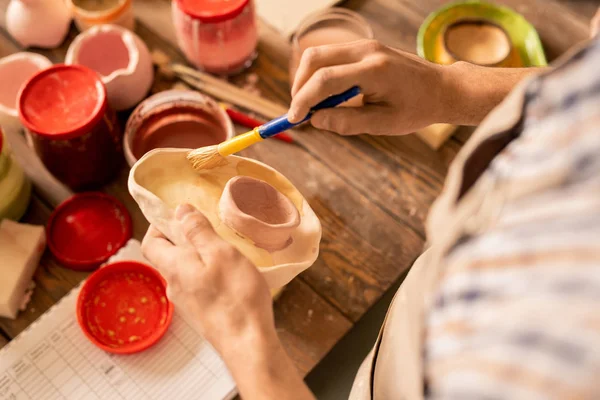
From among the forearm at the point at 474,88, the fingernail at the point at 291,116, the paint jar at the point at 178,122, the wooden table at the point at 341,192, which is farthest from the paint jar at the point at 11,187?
the forearm at the point at 474,88

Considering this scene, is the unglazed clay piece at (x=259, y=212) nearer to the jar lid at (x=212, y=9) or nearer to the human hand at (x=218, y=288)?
the human hand at (x=218, y=288)

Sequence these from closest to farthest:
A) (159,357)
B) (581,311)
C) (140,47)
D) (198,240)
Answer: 1. (581,311)
2. (198,240)
3. (159,357)
4. (140,47)

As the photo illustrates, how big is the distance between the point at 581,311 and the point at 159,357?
56cm

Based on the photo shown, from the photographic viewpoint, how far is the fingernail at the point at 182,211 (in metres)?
0.52

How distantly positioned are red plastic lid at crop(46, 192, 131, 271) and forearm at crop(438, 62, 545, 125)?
472 millimetres

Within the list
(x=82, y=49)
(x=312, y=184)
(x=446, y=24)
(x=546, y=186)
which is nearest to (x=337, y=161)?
(x=312, y=184)

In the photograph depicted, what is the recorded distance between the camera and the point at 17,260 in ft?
2.49

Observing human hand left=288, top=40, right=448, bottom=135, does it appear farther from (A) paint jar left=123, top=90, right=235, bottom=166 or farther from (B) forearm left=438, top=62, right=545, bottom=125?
(A) paint jar left=123, top=90, right=235, bottom=166

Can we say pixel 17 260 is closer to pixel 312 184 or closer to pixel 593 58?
pixel 312 184

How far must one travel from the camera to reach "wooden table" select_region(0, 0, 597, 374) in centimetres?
78

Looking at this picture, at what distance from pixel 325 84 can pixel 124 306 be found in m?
0.40

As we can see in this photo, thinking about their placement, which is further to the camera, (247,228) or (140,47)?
(140,47)

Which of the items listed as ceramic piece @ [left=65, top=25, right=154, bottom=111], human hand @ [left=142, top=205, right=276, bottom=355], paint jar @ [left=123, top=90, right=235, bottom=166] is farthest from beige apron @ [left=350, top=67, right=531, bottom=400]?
ceramic piece @ [left=65, top=25, right=154, bottom=111]

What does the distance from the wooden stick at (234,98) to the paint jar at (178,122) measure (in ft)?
0.29
